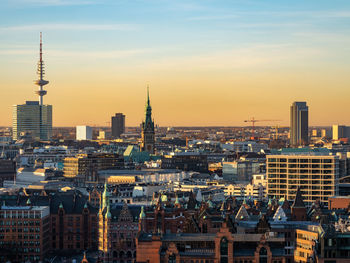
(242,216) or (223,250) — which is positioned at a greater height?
(242,216)

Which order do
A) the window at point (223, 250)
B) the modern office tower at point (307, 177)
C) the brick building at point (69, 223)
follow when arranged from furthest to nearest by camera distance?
1. the modern office tower at point (307, 177)
2. the brick building at point (69, 223)
3. the window at point (223, 250)

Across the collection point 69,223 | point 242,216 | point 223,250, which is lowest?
point 69,223

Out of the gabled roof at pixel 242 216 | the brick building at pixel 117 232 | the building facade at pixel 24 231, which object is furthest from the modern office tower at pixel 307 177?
the building facade at pixel 24 231

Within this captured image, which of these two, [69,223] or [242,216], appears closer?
[242,216]

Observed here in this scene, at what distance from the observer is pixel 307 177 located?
589 feet

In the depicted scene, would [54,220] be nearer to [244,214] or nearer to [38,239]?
[38,239]

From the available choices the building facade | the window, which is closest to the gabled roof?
the window

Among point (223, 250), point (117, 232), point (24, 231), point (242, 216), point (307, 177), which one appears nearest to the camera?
point (223, 250)

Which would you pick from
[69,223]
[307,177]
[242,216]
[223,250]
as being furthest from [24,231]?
[307,177]

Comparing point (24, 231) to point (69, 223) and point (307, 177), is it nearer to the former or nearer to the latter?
point (69, 223)

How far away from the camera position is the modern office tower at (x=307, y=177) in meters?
178

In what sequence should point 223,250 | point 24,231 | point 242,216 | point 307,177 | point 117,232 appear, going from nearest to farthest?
point 223,250 → point 242,216 → point 117,232 → point 24,231 → point 307,177

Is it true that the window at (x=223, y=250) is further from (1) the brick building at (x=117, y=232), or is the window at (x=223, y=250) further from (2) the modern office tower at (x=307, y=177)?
(2) the modern office tower at (x=307, y=177)

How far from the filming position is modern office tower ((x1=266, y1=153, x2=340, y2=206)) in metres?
178
